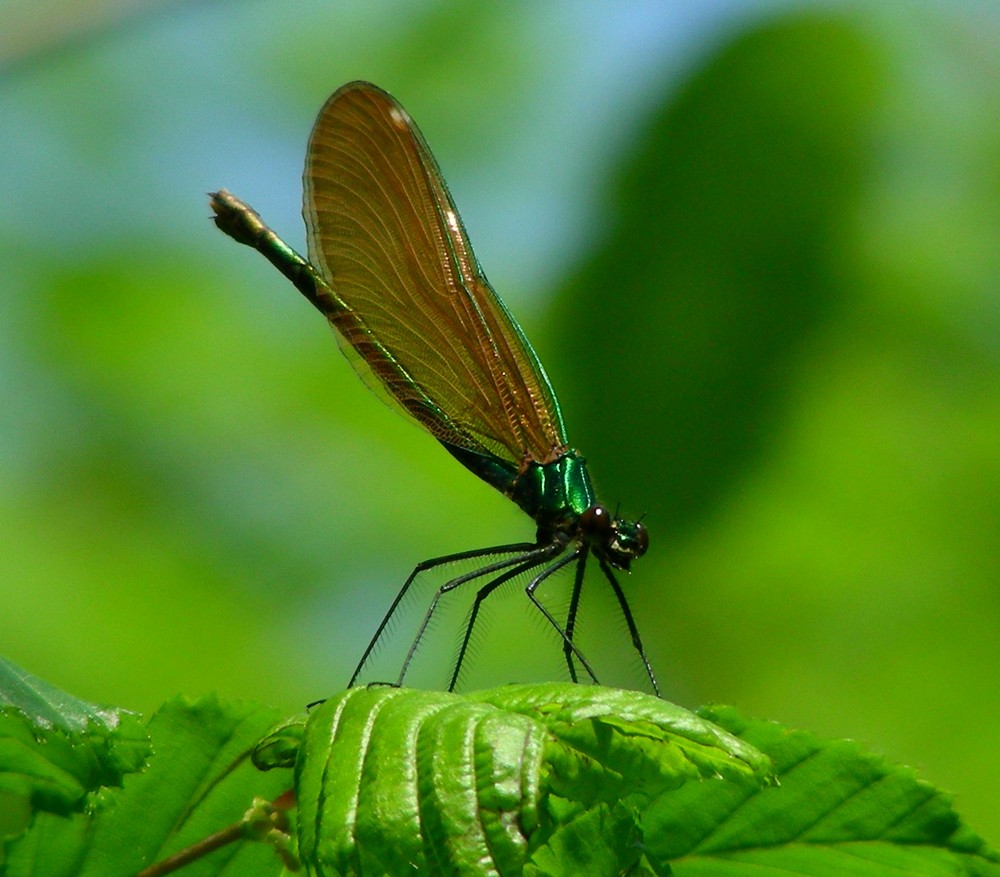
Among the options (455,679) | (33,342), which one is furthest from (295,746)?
(33,342)

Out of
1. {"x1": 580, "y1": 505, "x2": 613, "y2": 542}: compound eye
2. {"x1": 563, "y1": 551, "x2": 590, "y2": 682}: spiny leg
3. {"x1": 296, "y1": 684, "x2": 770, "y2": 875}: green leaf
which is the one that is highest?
{"x1": 580, "y1": 505, "x2": 613, "y2": 542}: compound eye

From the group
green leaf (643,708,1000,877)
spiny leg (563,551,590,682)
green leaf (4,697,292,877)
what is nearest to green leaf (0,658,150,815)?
green leaf (4,697,292,877)

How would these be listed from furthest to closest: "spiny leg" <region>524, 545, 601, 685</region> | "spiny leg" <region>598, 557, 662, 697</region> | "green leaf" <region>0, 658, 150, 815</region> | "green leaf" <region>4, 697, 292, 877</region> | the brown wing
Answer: the brown wing < "spiny leg" <region>598, 557, 662, 697</region> < "spiny leg" <region>524, 545, 601, 685</region> < "green leaf" <region>4, 697, 292, 877</region> < "green leaf" <region>0, 658, 150, 815</region>

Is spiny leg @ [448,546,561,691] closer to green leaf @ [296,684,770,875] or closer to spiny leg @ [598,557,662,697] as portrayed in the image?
spiny leg @ [598,557,662,697]

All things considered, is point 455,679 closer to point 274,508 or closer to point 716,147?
point 274,508

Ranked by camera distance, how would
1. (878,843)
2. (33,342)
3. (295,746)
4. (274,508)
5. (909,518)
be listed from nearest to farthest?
(295,746)
(878,843)
(909,518)
(274,508)
(33,342)

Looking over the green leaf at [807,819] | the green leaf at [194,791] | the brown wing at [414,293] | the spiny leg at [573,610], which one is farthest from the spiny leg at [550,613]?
the green leaf at [194,791]
